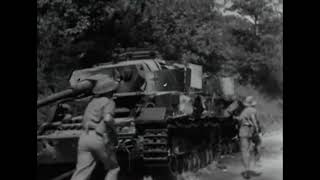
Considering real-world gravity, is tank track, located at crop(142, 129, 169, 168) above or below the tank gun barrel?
below

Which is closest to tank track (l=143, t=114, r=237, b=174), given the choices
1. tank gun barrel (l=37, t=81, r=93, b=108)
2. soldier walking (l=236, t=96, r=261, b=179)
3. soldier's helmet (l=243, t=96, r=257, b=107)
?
soldier walking (l=236, t=96, r=261, b=179)

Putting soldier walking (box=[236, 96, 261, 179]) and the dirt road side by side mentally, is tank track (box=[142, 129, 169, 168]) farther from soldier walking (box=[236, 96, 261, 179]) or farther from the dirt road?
soldier walking (box=[236, 96, 261, 179])

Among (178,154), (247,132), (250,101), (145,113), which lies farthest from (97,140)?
(178,154)

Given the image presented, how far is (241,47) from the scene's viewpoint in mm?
9391

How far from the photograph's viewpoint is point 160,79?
10734 millimetres

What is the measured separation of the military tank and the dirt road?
41 centimetres

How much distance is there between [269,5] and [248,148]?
2782 millimetres

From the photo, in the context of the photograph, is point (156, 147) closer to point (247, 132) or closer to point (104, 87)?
point (247, 132)

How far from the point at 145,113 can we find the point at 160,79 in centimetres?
127

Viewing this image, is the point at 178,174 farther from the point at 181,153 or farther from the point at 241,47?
the point at 241,47

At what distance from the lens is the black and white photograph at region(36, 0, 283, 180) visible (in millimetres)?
8789

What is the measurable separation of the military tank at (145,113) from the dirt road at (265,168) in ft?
1.35
